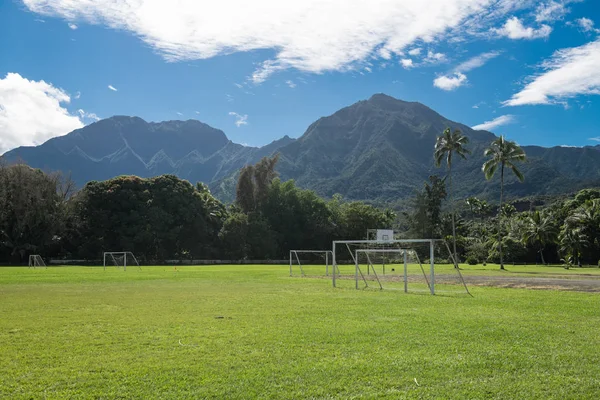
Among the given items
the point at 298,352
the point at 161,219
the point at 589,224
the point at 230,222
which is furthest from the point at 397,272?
the point at 589,224

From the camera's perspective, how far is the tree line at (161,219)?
2243 inches

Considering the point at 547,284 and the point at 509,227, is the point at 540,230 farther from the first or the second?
the point at 547,284

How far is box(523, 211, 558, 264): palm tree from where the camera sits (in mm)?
68188

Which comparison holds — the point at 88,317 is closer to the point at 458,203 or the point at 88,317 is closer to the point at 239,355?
the point at 239,355

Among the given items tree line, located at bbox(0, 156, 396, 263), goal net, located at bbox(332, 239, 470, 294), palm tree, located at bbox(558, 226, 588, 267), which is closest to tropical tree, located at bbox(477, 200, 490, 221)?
tree line, located at bbox(0, 156, 396, 263)

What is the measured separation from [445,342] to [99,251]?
2352 inches

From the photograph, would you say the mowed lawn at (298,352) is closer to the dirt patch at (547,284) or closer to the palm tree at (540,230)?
the dirt patch at (547,284)

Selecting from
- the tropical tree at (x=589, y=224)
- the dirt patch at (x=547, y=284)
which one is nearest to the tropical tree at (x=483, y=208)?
the tropical tree at (x=589, y=224)

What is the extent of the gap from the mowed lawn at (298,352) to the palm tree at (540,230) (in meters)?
60.9

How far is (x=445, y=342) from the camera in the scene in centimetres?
855

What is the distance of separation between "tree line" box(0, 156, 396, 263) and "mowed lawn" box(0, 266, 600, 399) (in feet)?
163

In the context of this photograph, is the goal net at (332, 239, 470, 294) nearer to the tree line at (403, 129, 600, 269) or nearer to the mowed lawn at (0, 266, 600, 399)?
the mowed lawn at (0, 266, 600, 399)

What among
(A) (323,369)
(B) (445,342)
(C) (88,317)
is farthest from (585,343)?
(C) (88,317)

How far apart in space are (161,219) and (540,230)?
5492 centimetres
